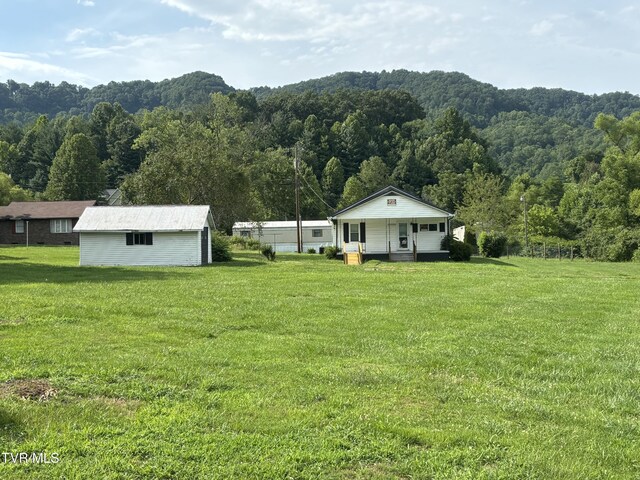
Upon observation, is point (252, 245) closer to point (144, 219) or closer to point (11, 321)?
point (144, 219)

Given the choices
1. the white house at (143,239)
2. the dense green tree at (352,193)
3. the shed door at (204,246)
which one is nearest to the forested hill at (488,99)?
the dense green tree at (352,193)

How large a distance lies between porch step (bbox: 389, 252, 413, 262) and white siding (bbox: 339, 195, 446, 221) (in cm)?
242

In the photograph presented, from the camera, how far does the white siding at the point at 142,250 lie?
27.9 m

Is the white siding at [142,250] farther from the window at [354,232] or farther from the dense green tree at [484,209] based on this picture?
the dense green tree at [484,209]

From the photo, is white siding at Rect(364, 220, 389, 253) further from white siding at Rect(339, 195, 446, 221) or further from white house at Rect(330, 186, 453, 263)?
white siding at Rect(339, 195, 446, 221)

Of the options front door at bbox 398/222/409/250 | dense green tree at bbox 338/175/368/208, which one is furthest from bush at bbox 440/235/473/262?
dense green tree at bbox 338/175/368/208

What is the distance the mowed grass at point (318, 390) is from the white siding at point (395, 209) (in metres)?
22.7

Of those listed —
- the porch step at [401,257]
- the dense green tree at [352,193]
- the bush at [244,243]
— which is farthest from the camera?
the dense green tree at [352,193]

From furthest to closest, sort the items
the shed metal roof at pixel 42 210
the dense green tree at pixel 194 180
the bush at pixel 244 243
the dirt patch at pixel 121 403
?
the shed metal roof at pixel 42 210, the bush at pixel 244 243, the dense green tree at pixel 194 180, the dirt patch at pixel 121 403

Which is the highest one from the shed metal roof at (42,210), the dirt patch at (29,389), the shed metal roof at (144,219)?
the shed metal roof at (42,210)

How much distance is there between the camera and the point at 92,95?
146 m

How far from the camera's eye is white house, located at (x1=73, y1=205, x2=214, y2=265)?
27828 millimetres

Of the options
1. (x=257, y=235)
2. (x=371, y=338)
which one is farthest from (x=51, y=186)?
(x=371, y=338)

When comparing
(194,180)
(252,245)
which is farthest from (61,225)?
(252,245)
